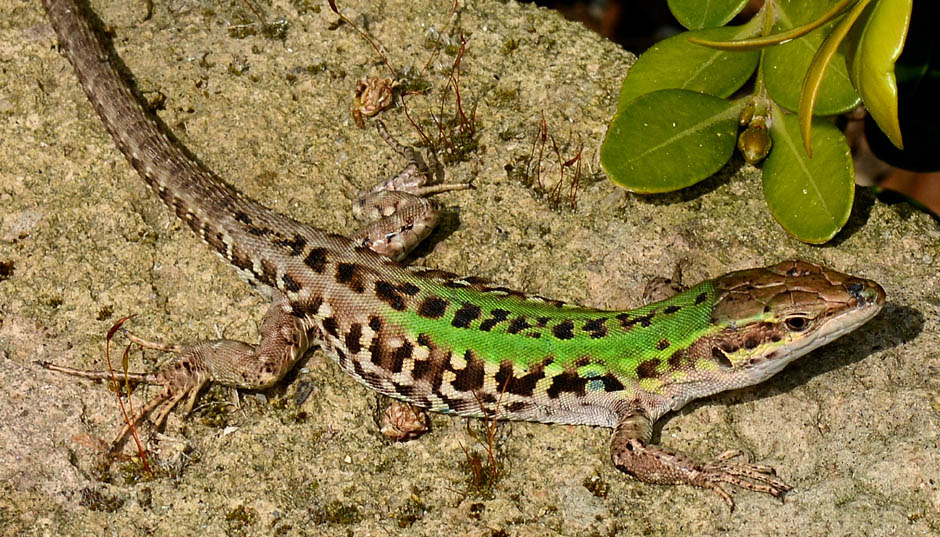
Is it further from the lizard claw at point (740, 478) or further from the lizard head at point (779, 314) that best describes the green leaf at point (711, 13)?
the lizard claw at point (740, 478)

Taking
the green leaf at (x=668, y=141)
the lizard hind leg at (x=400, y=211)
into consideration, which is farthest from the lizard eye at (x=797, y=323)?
the lizard hind leg at (x=400, y=211)

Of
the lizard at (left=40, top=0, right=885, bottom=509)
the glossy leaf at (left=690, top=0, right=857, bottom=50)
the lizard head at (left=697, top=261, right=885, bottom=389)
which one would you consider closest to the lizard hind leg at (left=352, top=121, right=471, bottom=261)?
the lizard at (left=40, top=0, right=885, bottom=509)

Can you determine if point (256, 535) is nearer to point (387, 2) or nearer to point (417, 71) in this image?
point (417, 71)

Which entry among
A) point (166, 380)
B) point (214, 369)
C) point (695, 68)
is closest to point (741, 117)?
point (695, 68)

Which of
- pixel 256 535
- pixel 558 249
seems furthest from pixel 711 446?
pixel 256 535

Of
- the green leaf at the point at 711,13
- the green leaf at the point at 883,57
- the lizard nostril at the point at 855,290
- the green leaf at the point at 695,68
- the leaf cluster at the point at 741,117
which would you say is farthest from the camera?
the green leaf at the point at 711,13

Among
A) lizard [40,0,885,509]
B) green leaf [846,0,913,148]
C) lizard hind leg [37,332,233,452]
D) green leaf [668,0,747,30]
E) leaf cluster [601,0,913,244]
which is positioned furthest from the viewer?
green leaf [668,0,747,30]

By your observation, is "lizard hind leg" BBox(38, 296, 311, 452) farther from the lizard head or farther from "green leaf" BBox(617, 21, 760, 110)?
"green leaf" BBox(617, 21, 760, 110)
